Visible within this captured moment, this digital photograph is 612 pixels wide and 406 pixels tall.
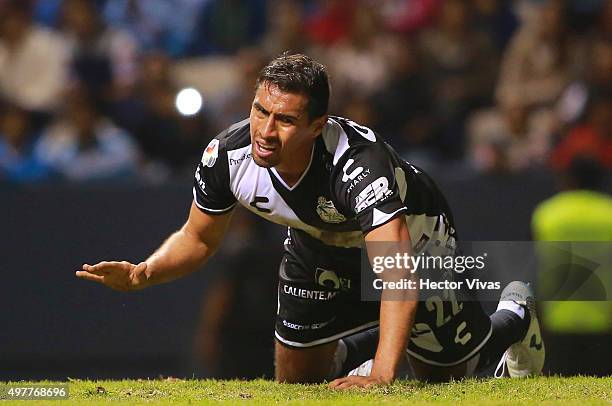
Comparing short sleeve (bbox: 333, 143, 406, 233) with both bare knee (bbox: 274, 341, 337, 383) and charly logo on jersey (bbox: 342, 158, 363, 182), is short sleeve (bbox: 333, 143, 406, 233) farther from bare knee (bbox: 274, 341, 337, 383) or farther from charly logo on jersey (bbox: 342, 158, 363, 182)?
bare knee (bbox: 274, 341, 337, 383)

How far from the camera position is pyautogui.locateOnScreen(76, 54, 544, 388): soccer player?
628 centimetres

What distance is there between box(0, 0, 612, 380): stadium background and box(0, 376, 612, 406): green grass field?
2018mm

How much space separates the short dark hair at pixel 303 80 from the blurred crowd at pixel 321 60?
4.56 m

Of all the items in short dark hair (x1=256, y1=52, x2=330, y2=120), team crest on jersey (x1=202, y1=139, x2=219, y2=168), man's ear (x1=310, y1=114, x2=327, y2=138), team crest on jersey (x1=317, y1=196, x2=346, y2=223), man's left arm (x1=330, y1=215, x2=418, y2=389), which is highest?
short dark hair (x1=256, y1=52, x2=330, y2=120)

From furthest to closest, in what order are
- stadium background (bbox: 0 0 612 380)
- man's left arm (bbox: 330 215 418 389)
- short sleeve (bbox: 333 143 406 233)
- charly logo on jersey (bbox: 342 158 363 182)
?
1. stadium background (bbox: 0 0 612 380)
2. charly logo on jersey (bbox: 342 158 363 182)
3. short sleeve (bbox: 333 143 406 233)
4. man's left arm (bbox: 330 215 418 389)

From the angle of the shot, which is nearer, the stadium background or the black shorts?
the black shorts

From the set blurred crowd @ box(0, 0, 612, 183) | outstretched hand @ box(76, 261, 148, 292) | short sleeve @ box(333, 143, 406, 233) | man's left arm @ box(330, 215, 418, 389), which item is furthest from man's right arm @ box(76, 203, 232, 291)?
blurred crowd @ box(0, 0, 612, 183)

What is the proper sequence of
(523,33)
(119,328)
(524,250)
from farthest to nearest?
(523,33)
(119,328)
(524,250)

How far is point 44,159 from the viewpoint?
10984mm

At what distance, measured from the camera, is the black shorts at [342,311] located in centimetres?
730

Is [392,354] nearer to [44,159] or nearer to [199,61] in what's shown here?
[44,159]

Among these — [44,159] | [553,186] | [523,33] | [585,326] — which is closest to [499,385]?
[585,326]

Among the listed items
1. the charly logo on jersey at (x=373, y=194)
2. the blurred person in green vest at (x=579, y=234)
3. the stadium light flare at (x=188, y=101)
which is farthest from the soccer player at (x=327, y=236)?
the stadium light flare at (x=188, y=101)

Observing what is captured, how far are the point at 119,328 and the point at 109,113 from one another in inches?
85.6
